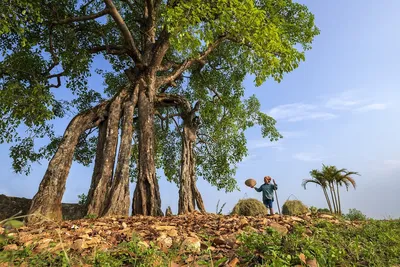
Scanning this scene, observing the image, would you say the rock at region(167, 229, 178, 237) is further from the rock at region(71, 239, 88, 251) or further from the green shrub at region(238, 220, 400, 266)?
the rock at region(71, 239, 88, 251)

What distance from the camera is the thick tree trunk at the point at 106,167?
927 cm

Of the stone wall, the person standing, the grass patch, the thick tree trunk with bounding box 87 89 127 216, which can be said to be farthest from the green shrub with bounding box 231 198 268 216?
the grass patch

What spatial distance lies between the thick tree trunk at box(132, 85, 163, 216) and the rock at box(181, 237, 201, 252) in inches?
189

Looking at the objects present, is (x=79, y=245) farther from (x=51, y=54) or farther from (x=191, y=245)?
(x=51, y=54)

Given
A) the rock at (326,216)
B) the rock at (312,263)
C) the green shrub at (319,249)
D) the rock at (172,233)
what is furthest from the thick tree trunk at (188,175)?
the rock at (312,263)

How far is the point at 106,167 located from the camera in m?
9.96

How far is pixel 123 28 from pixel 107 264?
9.13m

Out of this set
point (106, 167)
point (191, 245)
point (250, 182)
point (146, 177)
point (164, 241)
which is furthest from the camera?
point (250, 182)

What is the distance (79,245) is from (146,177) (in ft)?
17.3

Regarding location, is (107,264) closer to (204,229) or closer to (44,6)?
(204,229)

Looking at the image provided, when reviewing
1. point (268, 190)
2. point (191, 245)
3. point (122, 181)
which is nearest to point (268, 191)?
point (268, 190)

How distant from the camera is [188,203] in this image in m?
10.7

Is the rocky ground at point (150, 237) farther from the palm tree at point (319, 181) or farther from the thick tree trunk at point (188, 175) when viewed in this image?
the palm tree at point (319, 181)

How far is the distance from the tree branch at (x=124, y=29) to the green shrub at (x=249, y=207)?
6.98 meters
